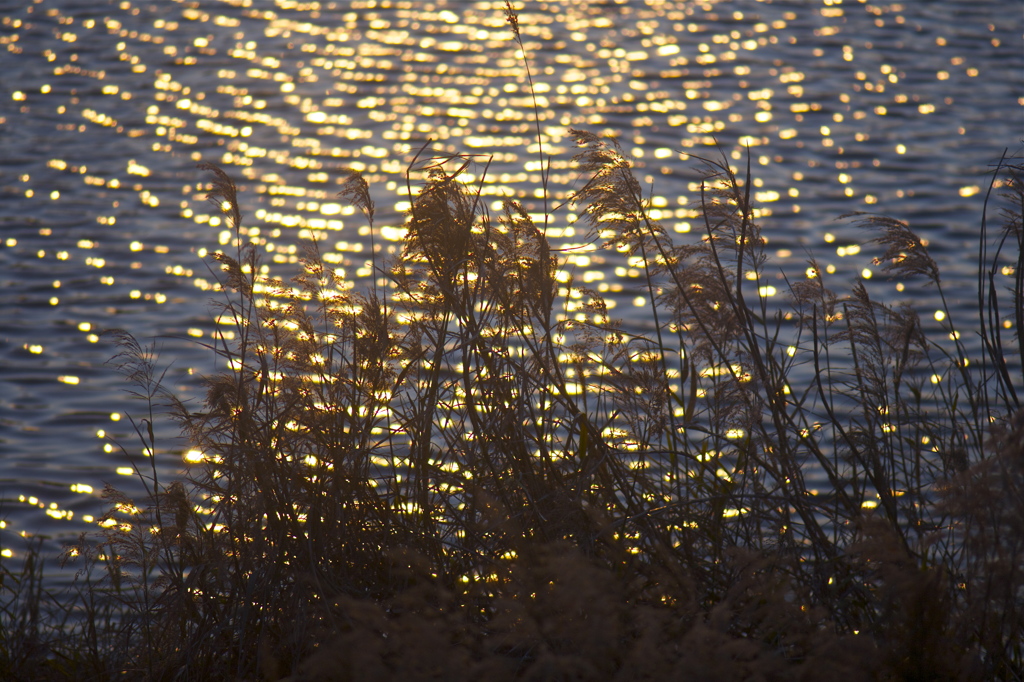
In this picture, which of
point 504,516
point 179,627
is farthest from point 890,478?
point 179,627

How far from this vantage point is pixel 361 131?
1077cm

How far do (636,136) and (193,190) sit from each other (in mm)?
4451

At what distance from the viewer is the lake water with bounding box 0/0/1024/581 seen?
6770 mm

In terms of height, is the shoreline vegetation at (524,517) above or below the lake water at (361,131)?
above

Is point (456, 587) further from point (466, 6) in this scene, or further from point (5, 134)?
point (466, 6)

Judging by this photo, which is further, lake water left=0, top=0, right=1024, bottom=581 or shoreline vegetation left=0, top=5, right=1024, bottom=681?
lake water left=0, top=0, right=1024, bottom=581

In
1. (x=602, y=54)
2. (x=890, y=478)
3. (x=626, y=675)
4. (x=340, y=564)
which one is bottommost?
(x=602, y=54)

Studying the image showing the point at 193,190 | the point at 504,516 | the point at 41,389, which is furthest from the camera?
the point at 193,190

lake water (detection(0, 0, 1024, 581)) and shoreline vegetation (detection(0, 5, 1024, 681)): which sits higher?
shoreline vegetation (detection(0, 5, 1024, 681))

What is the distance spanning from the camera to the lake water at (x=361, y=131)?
677 centimetres

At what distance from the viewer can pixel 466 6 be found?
14570 millimetres

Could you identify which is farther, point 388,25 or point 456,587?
point 388,25

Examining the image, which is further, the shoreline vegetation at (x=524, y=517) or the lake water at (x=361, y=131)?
the lake water at (x=361, y=131)

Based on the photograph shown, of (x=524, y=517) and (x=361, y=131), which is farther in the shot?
(x=361, y=131)
